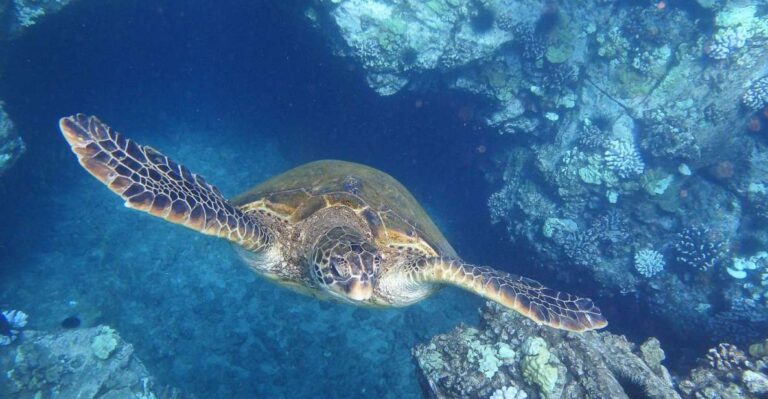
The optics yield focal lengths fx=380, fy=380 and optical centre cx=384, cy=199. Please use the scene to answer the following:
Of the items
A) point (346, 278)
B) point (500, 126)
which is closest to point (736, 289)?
point (500, 126)

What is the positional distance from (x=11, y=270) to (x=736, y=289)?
14554 mm

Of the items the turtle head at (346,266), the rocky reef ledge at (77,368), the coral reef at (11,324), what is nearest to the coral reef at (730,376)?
the turtle head at (346,266)

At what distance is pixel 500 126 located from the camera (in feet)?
32.2

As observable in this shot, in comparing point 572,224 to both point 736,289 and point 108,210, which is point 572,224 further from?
point 108,210

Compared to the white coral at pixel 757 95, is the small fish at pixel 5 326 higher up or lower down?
lower down

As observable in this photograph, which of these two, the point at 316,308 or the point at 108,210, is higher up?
the point at 316,308

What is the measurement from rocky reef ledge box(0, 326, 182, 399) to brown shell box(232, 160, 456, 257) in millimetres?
4484

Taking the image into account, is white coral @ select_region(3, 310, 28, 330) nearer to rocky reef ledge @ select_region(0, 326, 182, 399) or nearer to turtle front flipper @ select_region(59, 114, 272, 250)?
rocky reef ledge @ select_region(0, 326, 182, 399)

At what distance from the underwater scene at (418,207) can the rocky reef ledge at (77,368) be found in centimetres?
4

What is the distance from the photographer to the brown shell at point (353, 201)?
4.64 m

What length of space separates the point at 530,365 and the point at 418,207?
2890mm

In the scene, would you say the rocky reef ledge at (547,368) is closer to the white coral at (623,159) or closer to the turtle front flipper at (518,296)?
the turtle front flipper at (518,296)

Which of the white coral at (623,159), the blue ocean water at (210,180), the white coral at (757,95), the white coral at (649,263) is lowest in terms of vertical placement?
the blue ocean water at (210,180)

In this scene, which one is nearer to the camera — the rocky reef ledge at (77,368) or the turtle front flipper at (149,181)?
the turtle front flipper at (149,181)
